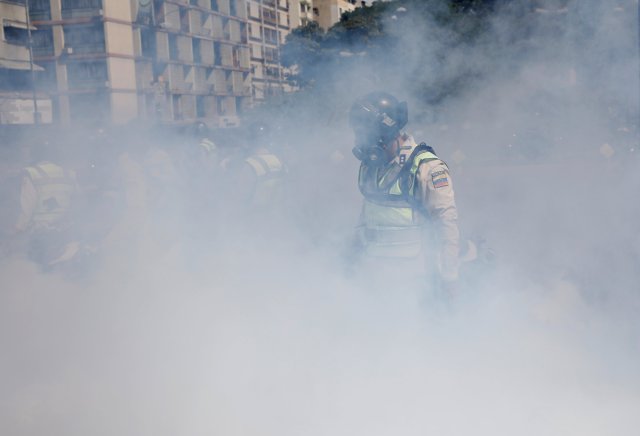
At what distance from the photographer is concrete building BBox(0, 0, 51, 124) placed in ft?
8.37

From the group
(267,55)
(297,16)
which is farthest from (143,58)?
(297,16)

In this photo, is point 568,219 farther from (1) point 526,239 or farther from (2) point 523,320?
(2) point 523,320

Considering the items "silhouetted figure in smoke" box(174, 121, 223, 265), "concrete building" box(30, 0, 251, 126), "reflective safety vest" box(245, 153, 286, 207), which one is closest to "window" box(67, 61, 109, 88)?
"concrete building" box(30, 0, 251, 126)

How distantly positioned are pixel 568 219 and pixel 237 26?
3.20m

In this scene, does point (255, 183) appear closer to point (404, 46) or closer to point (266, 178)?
point (266, 178)

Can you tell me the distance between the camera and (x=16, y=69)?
2850 millimetres

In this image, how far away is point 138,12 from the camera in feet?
10.4

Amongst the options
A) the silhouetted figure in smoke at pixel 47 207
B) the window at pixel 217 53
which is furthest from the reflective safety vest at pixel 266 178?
the silhouetted figure in smoke at pixel 47 207

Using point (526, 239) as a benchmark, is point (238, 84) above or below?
above

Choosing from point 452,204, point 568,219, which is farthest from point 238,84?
point 568,219

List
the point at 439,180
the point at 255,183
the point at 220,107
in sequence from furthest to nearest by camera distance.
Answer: the point at 255,183
the point at 220,107
the point at 439,180

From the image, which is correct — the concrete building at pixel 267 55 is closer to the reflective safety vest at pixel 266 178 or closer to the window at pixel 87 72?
the reflective safety vest at pixel 266 178

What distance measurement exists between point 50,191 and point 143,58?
40.1 inches

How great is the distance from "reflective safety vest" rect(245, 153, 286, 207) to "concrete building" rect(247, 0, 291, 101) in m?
0.56
